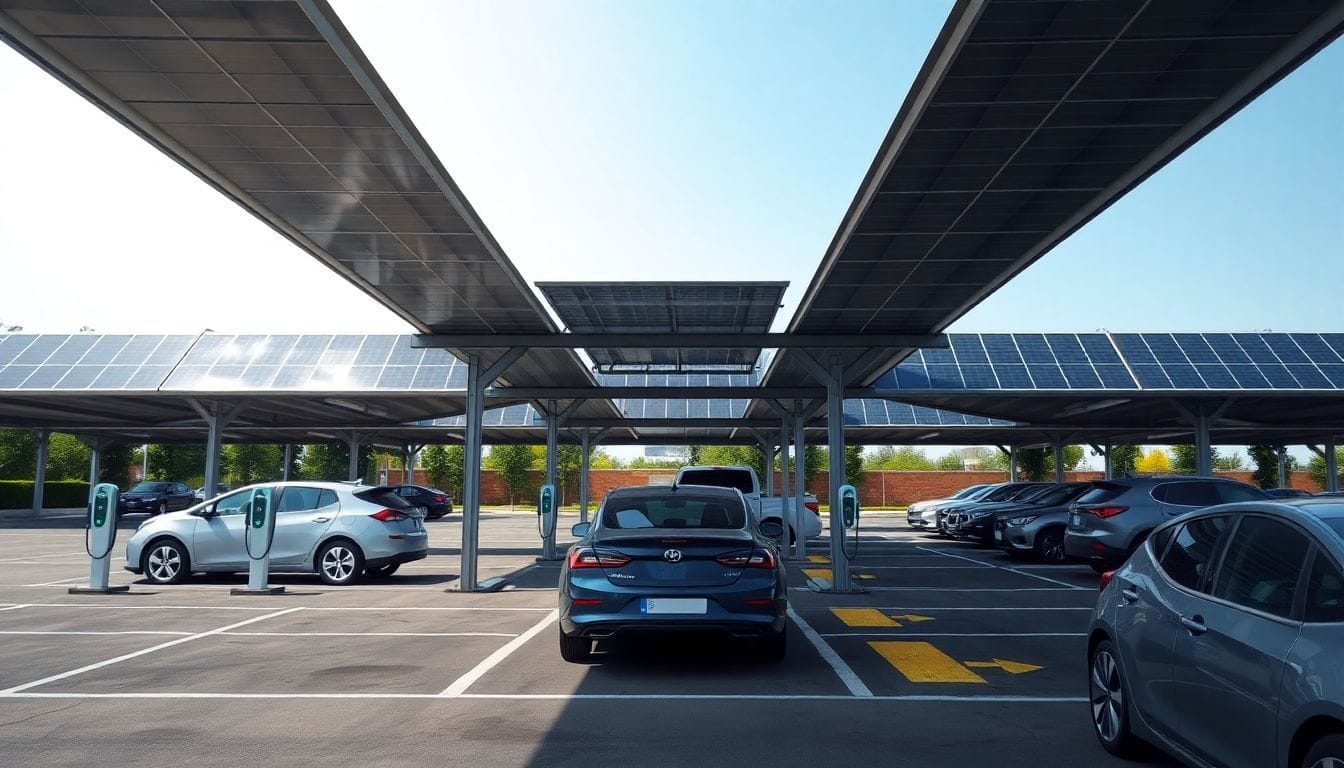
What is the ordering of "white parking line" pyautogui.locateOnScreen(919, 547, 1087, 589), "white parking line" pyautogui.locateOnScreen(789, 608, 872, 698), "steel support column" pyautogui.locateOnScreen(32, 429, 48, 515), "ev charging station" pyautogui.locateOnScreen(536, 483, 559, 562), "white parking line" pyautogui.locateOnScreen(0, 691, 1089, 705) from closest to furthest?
"white parking line" pyautogui.locateOnScreen(0, 691, 1089, 705) < "white parking line" pyautogui.locateOnScreen(789, 608, 872, 698) < "white parking line" pyautogui.locateOnScreen(919, 547, 1087, 589) < "ev charging station" pyautogui.locateOnScreen(536, 483, 559, 562) < "steel support column" pyautogui.locateOnScreen(32, 429, 48, 515)

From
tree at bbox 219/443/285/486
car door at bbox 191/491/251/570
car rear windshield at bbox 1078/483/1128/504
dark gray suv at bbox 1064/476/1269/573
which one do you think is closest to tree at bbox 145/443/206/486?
tree at bbox 219/443/285/486

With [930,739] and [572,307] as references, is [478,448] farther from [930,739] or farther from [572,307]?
[930,739]

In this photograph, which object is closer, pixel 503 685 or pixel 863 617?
pixel 503 685

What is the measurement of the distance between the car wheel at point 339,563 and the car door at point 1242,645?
1220 centimetres

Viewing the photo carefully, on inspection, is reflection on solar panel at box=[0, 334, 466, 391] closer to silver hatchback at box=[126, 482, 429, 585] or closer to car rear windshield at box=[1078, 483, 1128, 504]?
silver hatchback at box=[126, 482, 429, 585]

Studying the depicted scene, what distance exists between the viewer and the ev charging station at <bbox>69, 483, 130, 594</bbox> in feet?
42.8

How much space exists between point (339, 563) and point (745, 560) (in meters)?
9.07

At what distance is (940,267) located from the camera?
11.5 meters

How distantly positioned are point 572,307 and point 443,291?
1.84 m

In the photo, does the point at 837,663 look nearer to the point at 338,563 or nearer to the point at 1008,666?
the point at 1008,666

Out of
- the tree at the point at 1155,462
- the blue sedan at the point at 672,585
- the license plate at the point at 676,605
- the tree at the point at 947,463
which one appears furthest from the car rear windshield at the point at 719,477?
the tree at the point at 1155,462

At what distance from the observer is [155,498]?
40.4m

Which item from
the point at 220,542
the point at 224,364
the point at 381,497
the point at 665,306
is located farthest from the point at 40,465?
the point at 665,306

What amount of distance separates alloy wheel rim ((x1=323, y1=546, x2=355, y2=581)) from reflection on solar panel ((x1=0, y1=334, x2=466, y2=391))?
9.13 meters
